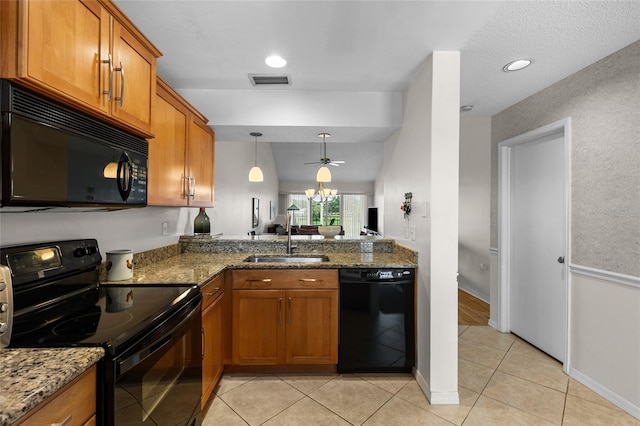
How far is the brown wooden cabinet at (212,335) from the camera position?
6.25ft

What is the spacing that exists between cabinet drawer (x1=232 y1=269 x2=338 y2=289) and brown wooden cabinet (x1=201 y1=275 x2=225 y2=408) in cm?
16

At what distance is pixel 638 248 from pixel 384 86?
6.95 feet

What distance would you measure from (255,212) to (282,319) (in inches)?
182

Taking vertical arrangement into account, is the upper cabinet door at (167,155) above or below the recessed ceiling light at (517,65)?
below

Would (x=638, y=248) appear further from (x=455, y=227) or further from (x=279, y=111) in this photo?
(x=279, y=111)

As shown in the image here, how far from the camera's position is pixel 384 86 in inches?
103

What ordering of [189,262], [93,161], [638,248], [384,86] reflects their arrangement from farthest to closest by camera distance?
[384,86], [189,262], [638,248], [93,161]

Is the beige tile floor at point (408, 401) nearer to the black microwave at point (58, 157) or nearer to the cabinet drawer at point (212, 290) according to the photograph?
the cabinet drawer at point (212, 290)

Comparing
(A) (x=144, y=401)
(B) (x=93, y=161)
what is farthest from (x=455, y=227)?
→ (B) (x=93, y=161)

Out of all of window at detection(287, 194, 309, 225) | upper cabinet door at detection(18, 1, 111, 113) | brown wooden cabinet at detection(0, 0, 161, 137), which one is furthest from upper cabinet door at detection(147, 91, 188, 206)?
window at detection(287, 194, 309, 225)

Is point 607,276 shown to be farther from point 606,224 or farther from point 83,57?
point 83,57

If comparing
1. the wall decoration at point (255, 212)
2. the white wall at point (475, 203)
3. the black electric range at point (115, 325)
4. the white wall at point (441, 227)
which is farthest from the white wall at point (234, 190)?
the white wall at point (475, 203)

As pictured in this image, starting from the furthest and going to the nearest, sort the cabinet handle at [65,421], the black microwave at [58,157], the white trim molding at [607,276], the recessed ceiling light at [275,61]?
the recessed ceiling light at [275,61]
the white trim molding at [607,276]
the black microwave at [58,157]
the cabinet handle at [65,421]

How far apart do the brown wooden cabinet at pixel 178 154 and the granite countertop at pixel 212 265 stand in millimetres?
475
